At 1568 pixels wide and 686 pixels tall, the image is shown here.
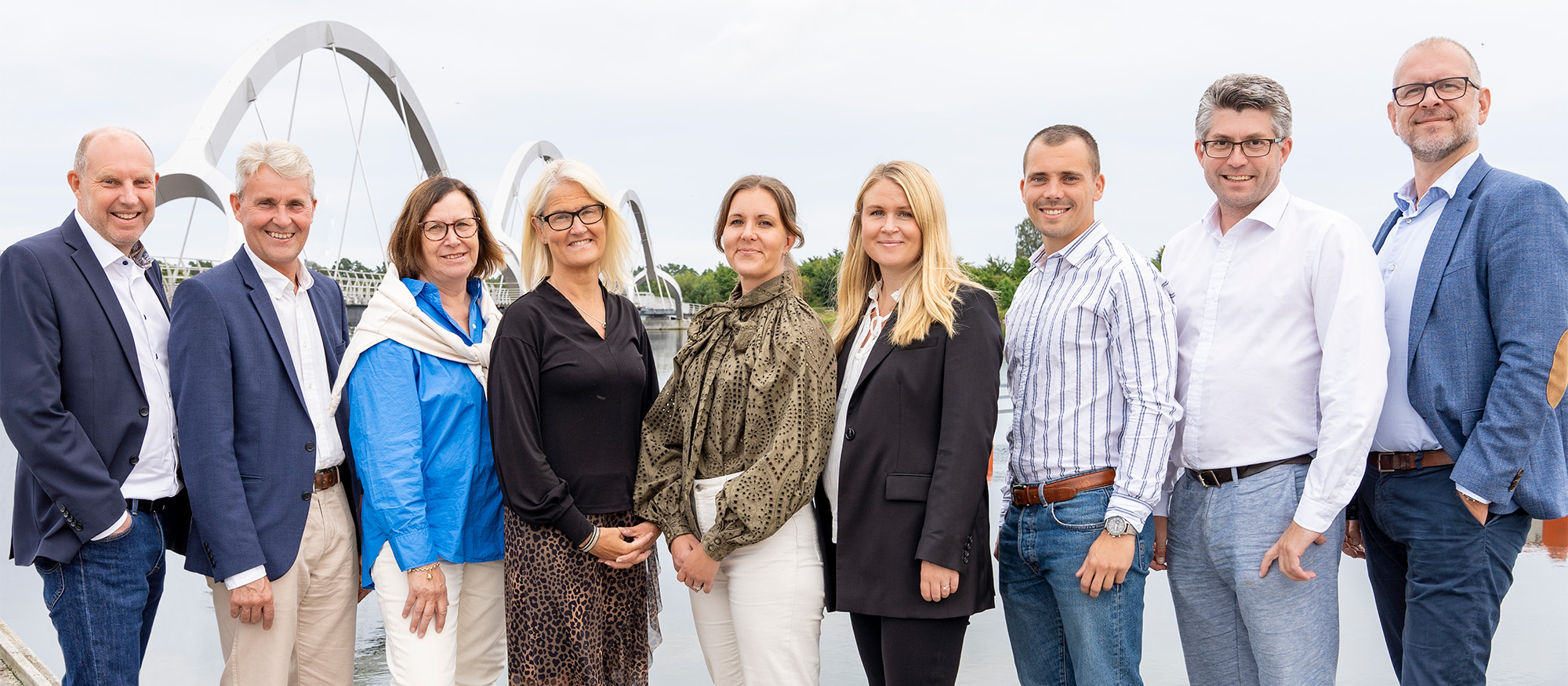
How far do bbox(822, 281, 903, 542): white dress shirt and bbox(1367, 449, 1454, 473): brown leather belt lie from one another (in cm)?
165

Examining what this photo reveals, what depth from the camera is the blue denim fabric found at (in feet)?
9.12

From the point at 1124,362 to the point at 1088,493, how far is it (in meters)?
0.41

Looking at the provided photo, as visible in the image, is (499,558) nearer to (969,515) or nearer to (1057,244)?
(969,515)


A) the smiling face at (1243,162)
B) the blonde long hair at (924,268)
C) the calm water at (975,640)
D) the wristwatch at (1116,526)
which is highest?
the smiling face at (1243,162)

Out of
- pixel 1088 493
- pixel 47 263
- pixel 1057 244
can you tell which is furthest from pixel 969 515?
pixel 47 263

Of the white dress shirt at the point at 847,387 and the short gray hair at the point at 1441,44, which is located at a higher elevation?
the short gray hair at the point at 1441,44

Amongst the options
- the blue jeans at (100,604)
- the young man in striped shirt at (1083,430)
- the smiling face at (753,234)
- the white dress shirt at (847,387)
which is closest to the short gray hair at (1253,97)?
the young man in striped shirt at (1083,430)

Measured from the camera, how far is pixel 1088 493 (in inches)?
108

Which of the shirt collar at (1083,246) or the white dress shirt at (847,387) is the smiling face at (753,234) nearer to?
the white dress shirt at (847,387)

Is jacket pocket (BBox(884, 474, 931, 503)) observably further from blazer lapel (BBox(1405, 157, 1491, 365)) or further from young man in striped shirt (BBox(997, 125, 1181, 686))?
blazer lapel (BBox(1405, 157, 1491, 365))

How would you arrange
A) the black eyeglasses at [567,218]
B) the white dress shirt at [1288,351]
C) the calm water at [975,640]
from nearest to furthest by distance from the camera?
the white dress shirt at [1288,351]
the black eyeglasses at [567,218]
the calm water at [975,640]

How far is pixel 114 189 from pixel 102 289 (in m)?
0.37

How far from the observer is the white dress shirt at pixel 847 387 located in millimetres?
2881

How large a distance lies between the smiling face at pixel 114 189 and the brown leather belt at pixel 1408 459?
13.8 feet
